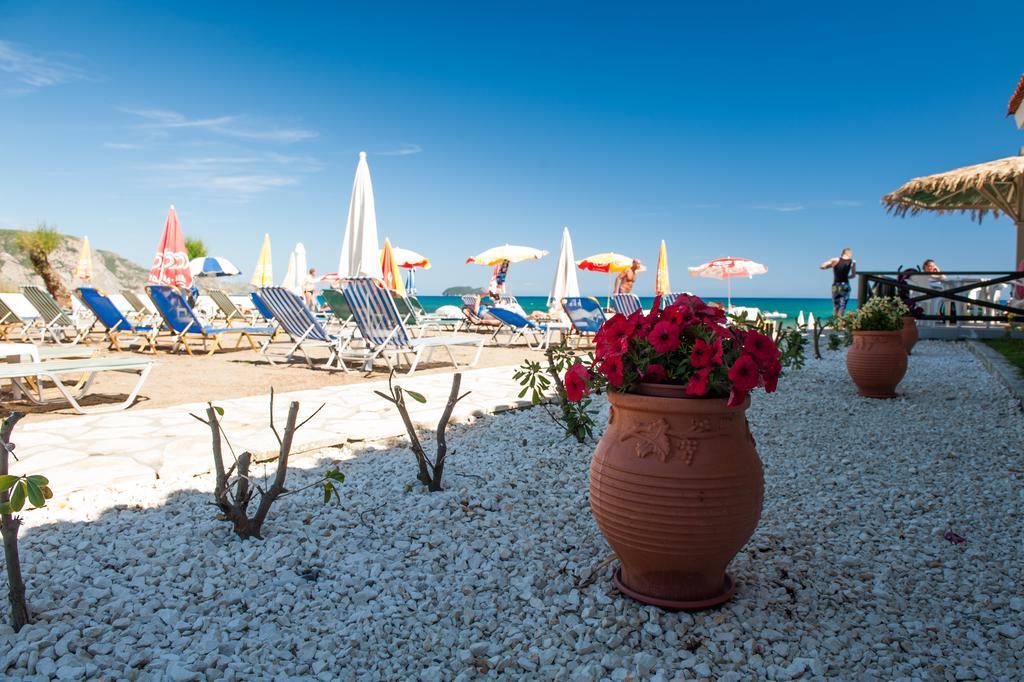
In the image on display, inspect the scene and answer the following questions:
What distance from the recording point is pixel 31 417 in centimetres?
438

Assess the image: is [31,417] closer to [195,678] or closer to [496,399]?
[496,399]

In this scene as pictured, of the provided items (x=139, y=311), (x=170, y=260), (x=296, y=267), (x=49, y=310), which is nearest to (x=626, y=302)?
(x=170, y=260)

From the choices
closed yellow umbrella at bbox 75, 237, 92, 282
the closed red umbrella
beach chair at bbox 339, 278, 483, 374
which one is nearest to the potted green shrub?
beach chair at bbox 339, 278, 483, 374

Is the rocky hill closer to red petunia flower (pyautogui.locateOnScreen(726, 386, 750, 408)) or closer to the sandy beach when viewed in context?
the sandy beach

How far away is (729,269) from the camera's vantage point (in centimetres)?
1803

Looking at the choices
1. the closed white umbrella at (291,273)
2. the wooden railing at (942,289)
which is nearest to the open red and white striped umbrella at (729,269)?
the wooden railing at (942,289)

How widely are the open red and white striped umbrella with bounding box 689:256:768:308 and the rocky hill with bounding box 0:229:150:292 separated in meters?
18.2

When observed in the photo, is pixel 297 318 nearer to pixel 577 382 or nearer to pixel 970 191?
pixel 577 382

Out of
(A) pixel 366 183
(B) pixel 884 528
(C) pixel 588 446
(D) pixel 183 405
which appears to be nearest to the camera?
(B) pixel 884 528

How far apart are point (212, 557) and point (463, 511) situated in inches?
35.2

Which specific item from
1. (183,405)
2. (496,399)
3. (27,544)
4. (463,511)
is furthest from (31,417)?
(463,511)

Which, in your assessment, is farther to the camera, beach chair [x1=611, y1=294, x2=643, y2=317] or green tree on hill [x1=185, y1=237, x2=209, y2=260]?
green tree on hill [x1=185, y1=237, x2=209, y2=260]

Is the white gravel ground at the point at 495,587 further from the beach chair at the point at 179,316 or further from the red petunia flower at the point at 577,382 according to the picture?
the beach chair at the point at 179,316

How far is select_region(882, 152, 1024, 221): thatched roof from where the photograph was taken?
9.52m
